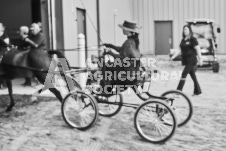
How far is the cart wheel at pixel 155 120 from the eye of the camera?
553 centimetres

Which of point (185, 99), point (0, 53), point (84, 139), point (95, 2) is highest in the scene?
point (95, 2)

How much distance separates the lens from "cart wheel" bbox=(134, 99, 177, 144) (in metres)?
5.53

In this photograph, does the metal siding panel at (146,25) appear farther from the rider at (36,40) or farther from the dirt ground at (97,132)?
the rider at (36,40)

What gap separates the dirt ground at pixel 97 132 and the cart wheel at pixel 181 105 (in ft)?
0.48

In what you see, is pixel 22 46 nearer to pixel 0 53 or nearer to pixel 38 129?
pixel 0 53

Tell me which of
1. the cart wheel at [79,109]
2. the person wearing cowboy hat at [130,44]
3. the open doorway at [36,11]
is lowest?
the cart wheel at [79,109]

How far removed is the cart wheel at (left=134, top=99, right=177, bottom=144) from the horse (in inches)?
93.6

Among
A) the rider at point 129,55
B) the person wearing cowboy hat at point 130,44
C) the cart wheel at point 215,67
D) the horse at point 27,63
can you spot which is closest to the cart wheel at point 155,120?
the rider at point 129,55

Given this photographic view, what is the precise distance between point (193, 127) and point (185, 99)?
0.50 m

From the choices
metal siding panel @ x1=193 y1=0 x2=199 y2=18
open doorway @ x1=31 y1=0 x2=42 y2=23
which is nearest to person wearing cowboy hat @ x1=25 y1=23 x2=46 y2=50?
open doorway @ x1=31 y1=0 x2=42 y2=23

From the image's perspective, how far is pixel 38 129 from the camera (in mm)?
6516

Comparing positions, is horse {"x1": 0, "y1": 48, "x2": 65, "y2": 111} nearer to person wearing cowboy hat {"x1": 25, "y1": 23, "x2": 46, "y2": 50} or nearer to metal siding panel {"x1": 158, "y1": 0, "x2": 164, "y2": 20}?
person wearing cowboy hat {"x1": 25, "y1": 23, "x2": 46, "y2": 50}

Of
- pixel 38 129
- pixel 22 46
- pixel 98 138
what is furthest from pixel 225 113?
pixel 22 46

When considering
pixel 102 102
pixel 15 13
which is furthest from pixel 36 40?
pixel 15 13
